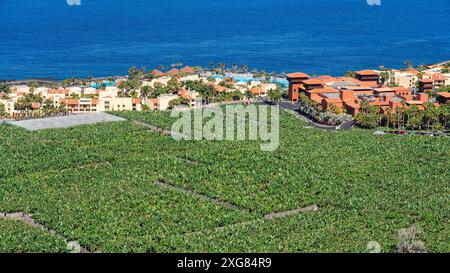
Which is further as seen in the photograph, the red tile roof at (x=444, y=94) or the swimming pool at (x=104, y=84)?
the swimming pool at (x=104, y=84)

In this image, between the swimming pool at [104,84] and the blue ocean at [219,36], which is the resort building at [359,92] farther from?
the blue ocean at [219,36]

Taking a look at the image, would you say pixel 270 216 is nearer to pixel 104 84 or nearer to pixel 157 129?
pixel 157 129

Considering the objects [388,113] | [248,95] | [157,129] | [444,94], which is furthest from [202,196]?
[248,95]

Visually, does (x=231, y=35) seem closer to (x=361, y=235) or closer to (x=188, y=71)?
(x=188, y=71)

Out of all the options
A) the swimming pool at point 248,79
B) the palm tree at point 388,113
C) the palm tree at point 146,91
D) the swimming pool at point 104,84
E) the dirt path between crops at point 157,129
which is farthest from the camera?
the swimming pool at point 248,79

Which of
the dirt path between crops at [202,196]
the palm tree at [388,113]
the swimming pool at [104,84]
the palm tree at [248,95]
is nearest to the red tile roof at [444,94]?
the palm tree at [388,113]

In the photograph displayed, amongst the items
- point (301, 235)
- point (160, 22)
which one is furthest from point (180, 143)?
point (160, 22)

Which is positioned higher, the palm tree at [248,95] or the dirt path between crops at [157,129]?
the palm tree at [248,95]
